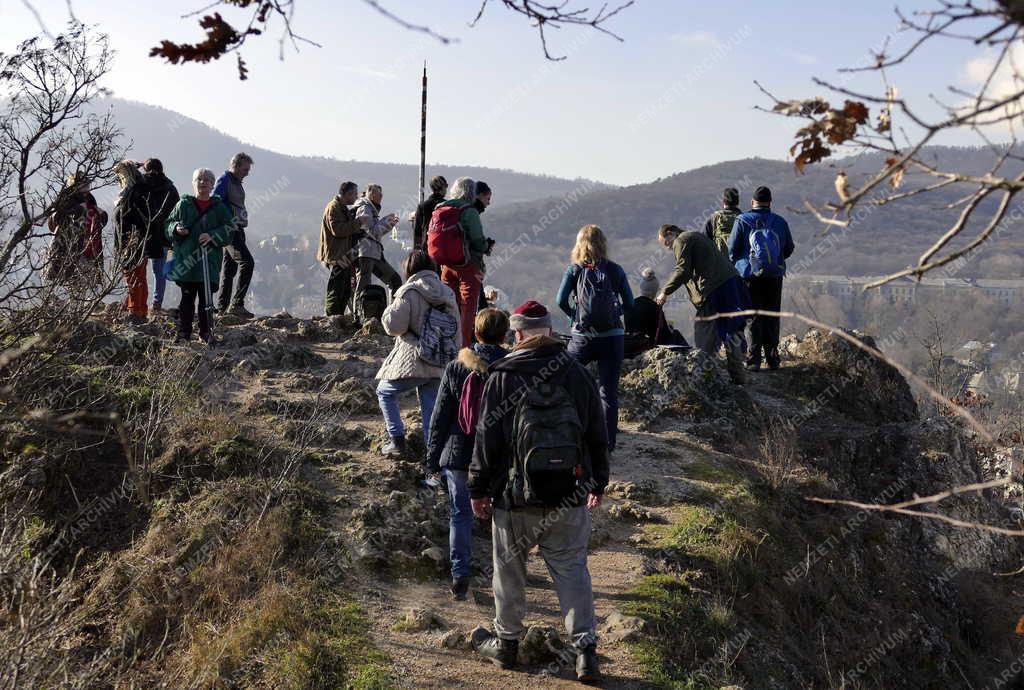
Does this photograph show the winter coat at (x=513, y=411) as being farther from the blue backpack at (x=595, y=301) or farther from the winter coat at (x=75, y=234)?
the winter coat at (x=75, y=234)

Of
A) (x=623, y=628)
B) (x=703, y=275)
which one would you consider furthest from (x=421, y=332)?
(x=703, y=275)

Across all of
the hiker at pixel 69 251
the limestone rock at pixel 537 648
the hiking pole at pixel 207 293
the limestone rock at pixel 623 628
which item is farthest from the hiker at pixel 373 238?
the limestone rock at pixel 537 648

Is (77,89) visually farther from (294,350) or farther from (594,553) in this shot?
(594,553)

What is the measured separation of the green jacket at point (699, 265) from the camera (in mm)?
9234

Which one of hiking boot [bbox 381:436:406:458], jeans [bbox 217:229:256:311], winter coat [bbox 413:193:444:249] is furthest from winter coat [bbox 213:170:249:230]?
hiking boot [bbox 381:436:406:458]

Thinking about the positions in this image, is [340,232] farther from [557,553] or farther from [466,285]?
[557,553]

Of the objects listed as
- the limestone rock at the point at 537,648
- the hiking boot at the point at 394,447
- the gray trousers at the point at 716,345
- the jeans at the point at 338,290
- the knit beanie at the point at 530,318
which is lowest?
the limestone rock at the point at 537,648

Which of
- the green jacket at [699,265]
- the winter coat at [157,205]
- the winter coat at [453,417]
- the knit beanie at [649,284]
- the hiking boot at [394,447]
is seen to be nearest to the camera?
the winter coat at [453,417]

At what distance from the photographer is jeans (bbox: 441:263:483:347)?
8.52m

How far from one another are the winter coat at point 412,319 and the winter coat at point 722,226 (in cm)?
460

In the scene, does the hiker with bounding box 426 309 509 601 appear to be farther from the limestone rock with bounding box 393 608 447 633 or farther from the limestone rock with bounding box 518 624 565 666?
the limestone rock with bounding box 518 624 565 666

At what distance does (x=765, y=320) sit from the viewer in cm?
1098

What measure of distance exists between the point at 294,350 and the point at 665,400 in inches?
150

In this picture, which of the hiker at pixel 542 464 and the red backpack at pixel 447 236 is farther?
the red backpack at pixel 447 236
